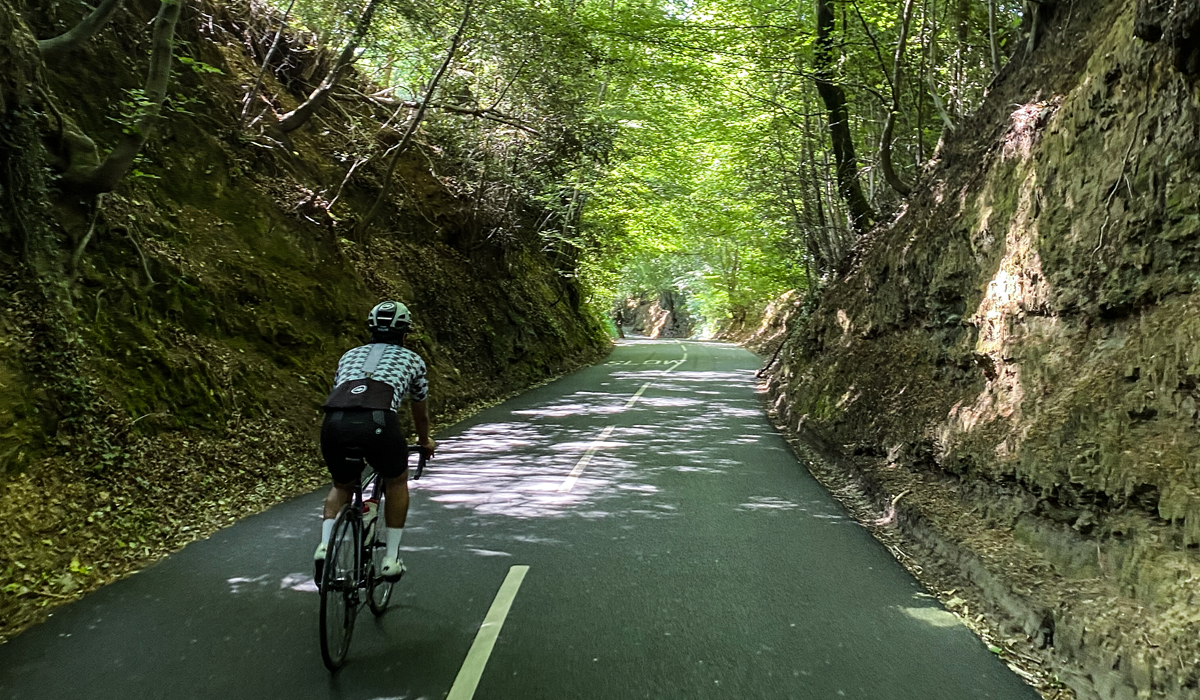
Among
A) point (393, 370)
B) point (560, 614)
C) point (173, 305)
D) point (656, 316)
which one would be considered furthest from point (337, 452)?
point (656, 316)

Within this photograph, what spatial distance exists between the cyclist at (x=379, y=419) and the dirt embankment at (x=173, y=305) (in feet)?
7.30

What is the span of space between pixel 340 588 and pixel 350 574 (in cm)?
29

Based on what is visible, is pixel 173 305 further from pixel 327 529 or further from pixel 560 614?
pixel 560 614

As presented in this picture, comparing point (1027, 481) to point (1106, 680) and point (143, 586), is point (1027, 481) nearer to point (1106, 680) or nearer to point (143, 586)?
point (1106, 680)

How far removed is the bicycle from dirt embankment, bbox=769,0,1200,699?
384 cm

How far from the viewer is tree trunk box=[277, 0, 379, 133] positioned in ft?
35.2

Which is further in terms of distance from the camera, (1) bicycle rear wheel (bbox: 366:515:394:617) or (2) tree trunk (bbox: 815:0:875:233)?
(2) tree trunk (bbox: 815:0:875:233)

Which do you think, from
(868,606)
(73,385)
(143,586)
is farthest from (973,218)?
(73,385)

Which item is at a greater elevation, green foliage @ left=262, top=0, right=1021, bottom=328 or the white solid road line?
green foliage @ left=262, top=0, right=1021, bottom=328

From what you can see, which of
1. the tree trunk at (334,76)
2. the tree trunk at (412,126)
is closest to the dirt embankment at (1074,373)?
the tree trunk at (412,126)

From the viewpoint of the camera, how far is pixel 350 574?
4.23 metres

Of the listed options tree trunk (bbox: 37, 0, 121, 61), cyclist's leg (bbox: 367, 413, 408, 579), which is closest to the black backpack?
cyclist's leg (bbox: 367, 413, 408, 579)

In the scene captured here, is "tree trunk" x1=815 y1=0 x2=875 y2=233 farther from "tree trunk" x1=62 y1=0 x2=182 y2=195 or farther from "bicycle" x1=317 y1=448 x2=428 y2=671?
"bicycle" x1=317 y1=448 x2=428 y2=671

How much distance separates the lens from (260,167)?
41.9 feet
